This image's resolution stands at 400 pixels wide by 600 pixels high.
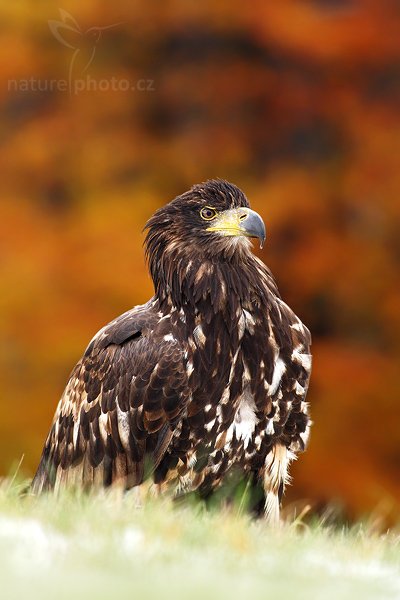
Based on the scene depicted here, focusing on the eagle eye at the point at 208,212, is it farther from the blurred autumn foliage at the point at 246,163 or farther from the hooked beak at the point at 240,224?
the blurred autumn foliage at the point at 246,163

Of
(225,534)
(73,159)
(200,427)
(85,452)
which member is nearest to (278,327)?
(200,427)

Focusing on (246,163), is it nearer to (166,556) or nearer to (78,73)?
(78,73)

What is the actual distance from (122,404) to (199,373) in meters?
0.51

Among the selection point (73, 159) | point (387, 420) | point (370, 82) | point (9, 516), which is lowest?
point (387, 420)

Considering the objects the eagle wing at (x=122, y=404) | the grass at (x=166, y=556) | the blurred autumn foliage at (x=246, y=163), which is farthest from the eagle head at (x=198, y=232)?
the blurred autumn foliage at (x=246, y=163)

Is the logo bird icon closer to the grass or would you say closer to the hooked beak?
the hooked beak

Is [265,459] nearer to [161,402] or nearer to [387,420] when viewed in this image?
[161,402]

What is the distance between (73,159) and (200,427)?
27.5 ft

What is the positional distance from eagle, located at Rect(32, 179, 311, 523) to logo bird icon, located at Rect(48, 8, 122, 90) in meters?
8.15

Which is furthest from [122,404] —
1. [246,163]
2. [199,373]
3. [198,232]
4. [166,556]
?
[246,163]

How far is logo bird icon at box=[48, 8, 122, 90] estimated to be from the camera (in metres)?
14.3

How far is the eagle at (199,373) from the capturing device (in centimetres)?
639

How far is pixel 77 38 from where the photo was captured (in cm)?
1472

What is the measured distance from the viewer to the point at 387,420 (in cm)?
1348
